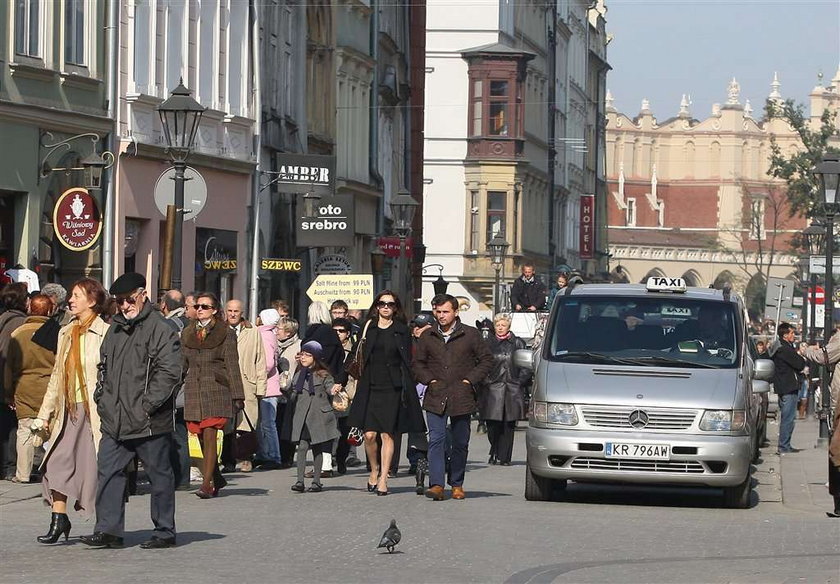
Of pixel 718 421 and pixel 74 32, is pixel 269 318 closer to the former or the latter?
pixel 718 421

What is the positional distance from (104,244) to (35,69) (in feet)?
11.9

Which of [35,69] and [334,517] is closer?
[334,517]

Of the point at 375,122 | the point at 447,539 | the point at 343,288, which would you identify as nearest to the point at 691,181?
the point at 375,122

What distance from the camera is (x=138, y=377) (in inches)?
524

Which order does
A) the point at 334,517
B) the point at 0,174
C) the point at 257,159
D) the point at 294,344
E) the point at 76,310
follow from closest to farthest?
the point at 76,310 → the point at 334,517 → the point at 294,344 → the point at 0,174 → the point at 257,159

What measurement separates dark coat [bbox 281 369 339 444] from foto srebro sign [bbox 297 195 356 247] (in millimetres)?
18371

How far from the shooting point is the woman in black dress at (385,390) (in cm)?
1856

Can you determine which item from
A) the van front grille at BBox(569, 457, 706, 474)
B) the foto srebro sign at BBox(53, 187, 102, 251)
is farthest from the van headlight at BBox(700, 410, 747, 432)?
the foto srebro sign at BBox(53, 187, 102, 251)

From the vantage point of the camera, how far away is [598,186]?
4129 inches

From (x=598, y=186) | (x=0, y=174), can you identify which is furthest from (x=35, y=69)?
(x=598, y=186)

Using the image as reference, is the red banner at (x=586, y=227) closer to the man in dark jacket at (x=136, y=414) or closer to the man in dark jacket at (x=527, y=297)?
the man in dark jacket at (x=527, y=297)

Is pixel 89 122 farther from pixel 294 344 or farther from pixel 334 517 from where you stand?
pixel 334 517

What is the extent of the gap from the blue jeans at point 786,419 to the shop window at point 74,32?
11042 mm

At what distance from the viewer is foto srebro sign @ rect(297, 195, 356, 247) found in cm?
3816
